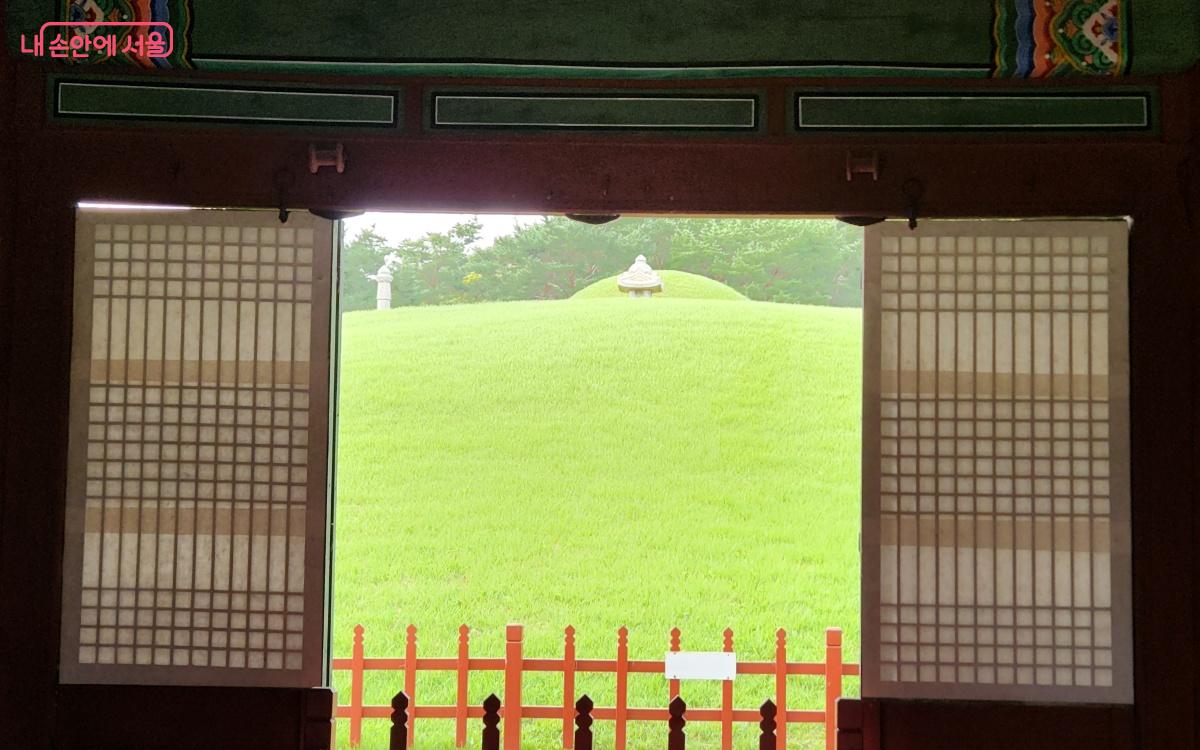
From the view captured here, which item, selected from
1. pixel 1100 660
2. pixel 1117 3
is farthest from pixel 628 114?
pixel 1100 660

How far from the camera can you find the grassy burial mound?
1038 centimetres

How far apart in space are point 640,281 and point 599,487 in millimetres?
2697

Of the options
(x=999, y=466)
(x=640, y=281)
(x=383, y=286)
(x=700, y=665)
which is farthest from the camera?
(x=383, y=286)

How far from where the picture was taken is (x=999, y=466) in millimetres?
2752

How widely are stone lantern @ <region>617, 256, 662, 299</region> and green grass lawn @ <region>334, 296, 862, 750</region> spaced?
17 centimetres

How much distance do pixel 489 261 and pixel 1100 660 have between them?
846 cm

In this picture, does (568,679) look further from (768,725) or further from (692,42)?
(692,42)

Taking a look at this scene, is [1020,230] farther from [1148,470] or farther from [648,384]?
[648,384]

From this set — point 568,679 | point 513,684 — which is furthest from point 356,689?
point 568,679

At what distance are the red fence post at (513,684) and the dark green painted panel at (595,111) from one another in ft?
6.87

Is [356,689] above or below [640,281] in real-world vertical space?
below

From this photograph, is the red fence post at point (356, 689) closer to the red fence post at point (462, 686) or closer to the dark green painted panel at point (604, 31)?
the red fence post at point (462, 686)

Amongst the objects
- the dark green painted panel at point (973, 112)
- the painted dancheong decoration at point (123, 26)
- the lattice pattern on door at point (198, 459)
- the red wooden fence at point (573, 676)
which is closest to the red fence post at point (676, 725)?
the red wooden fence at point (573, 676)

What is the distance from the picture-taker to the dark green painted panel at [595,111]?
2.75 m
